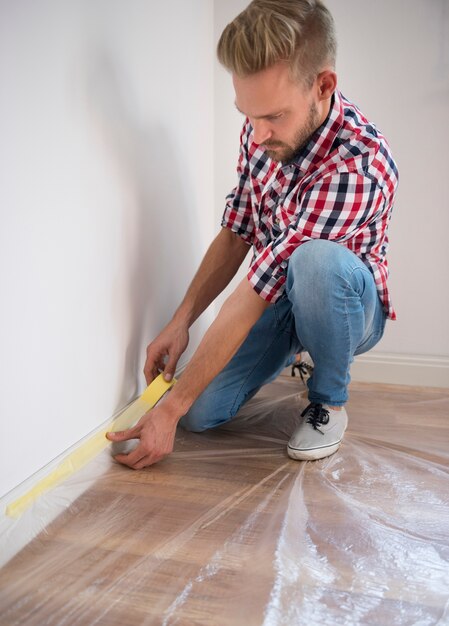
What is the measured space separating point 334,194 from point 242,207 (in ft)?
1.13

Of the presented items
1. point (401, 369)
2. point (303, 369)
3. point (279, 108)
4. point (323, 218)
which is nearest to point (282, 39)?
point (279, 108)

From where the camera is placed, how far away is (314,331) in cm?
121

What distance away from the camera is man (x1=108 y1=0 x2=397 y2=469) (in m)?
1.06

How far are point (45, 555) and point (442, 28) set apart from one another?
5.25ft

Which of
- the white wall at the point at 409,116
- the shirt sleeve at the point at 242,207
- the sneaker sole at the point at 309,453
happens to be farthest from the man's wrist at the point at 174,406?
the white wall at the point at 409,116

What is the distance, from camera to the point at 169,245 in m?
1.51

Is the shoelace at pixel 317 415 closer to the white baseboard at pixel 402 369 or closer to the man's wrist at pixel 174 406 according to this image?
the man's wrist at pixel 174 406

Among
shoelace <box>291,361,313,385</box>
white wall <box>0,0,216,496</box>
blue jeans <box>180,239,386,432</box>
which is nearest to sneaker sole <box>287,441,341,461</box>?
blue jeans <box>180,239,386,432</box>

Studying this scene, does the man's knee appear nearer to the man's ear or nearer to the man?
the man

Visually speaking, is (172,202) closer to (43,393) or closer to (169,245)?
(169,245)

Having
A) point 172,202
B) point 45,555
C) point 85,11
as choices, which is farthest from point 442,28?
point 45,555

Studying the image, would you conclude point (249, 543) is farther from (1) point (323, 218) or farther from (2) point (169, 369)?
(1) point (323, 218)

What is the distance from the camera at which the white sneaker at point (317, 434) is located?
120 centimetres

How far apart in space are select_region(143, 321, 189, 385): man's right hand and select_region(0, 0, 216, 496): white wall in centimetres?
4
